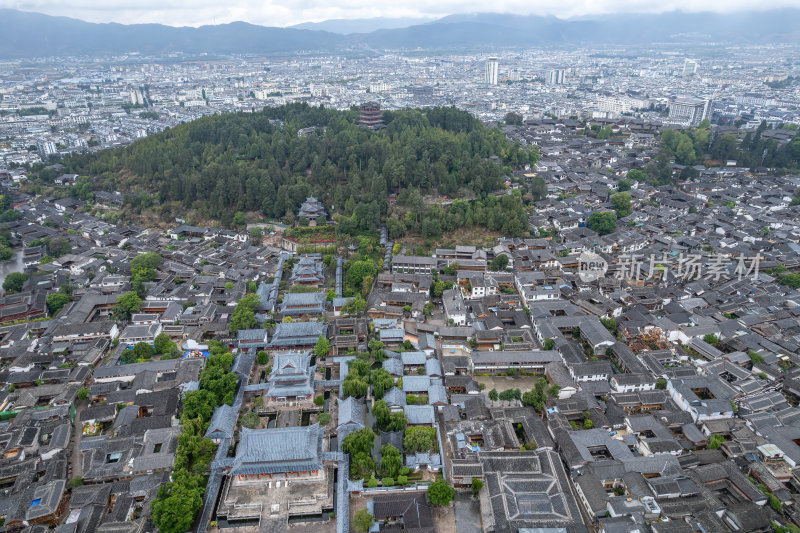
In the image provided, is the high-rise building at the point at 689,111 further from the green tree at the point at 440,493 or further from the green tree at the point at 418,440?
the green tree at the point at 440,493

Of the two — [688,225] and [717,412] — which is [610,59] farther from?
[717,412]

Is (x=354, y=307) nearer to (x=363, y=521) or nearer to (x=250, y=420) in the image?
(x=250, y=420)

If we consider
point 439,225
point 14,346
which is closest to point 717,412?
point 439,225

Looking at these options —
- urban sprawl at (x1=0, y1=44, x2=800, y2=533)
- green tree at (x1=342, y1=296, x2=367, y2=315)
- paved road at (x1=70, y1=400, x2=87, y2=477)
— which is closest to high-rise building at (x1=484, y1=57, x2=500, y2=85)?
urban sprawl at (x1=0, y1=44, x2=800, y2=533)

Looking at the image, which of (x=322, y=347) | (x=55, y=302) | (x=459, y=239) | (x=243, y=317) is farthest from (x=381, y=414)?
(x=55, y=302)

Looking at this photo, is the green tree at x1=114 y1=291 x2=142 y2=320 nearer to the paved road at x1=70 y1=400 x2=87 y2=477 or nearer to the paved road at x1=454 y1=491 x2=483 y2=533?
the paved road at x1=70 y1=400 x2=87 y2=477

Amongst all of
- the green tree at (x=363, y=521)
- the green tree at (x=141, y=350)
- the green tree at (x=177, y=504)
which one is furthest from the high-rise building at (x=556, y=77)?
the green tree at (x=177, y=504)
